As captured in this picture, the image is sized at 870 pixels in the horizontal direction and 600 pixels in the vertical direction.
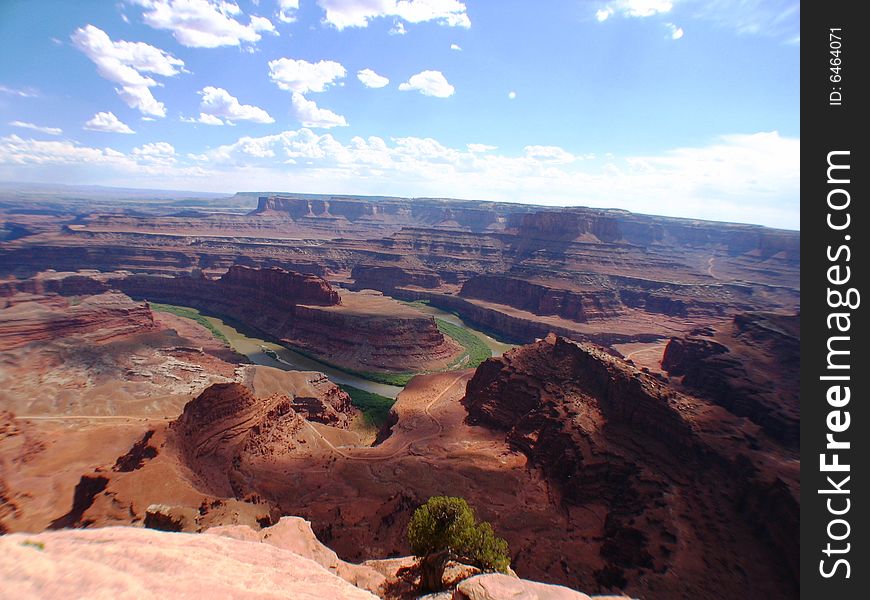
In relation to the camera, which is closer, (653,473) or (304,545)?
(304,545)

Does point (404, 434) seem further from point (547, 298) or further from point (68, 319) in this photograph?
point (547, 298)

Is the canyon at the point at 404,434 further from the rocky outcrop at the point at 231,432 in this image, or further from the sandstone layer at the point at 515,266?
the sandstone layer at the point at 515,266

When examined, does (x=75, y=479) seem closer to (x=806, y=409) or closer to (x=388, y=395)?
(x=388, y=395)

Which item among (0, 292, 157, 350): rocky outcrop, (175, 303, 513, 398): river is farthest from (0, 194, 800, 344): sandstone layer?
(0, 292, 157, 350): rocky outcrop

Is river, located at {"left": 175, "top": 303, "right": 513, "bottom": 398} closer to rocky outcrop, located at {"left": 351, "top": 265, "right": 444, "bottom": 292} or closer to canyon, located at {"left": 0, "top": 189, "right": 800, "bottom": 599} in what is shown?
canyon, located at {"left": 0, "top": 189, "right": 800, "bottom": 599}

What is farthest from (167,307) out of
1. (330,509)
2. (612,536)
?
(612,536)

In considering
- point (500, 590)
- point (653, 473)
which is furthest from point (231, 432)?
point (653, 473)
